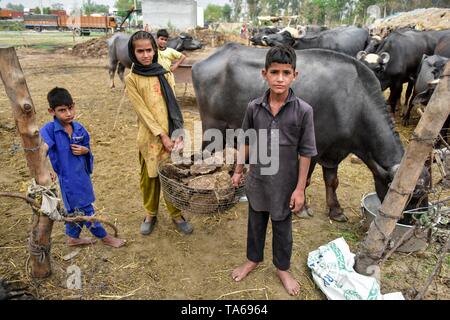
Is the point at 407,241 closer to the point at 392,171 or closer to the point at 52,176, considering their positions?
the point at 392,171

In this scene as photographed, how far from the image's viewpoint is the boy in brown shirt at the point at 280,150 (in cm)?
208

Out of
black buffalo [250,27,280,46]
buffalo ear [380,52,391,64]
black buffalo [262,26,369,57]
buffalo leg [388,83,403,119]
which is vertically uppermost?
black buffalo [250,27,280,46]

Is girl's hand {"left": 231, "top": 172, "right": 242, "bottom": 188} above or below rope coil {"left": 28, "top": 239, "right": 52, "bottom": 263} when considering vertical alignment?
above

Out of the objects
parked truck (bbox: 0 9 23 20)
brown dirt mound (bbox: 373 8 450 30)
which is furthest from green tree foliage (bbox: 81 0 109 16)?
brown dirt mound (bbox: 373 8 450 30)

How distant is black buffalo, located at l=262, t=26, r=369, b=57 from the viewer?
8.85m

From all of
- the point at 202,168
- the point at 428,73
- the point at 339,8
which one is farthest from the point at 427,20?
the point at 339,8

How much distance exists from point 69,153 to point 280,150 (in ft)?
5.65

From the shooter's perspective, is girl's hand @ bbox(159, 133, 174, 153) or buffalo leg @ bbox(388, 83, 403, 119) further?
buffalo leg @ bbox(388, 83, 403, 119)

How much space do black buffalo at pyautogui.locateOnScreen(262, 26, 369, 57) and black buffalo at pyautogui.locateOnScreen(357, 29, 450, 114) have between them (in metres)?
1.45

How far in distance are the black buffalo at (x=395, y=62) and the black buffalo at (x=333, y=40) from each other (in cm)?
145

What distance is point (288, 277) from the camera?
2605 millimetres

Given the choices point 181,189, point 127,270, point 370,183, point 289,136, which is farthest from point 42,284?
point 370,183

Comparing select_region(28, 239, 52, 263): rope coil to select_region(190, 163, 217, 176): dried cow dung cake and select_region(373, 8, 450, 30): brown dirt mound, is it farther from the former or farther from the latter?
select_region(373, 8, 450, 30): brown dirt mound

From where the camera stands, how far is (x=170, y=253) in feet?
9.86
